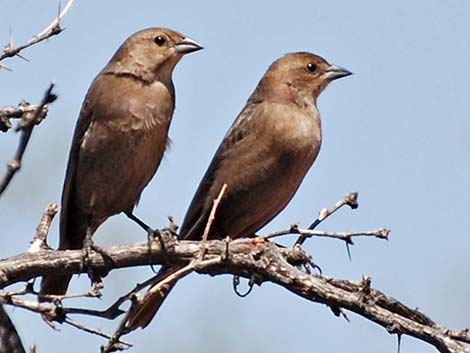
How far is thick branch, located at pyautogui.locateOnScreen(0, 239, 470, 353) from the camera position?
4594mm

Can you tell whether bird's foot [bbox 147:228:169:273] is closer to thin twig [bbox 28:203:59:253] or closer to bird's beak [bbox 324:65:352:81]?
thin twig [bbox 28:203:59:253]

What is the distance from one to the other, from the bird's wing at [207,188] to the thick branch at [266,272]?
1682mm

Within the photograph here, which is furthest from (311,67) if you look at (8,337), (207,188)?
(8,337)

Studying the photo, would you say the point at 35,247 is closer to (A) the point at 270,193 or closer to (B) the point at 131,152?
(B) the point at 131,152

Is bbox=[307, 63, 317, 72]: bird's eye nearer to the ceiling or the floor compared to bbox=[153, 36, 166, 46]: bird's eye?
nearer to the ceiling

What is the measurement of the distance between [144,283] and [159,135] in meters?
1.88

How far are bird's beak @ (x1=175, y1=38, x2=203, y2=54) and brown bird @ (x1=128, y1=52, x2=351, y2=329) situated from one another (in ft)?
2.05

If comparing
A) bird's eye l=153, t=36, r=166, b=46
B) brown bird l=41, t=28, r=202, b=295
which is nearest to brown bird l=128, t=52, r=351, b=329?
brown bird l=41, t=28, r=202, b=295

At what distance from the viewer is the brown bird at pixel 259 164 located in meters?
6.66

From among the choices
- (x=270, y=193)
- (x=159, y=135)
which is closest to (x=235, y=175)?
(x=270, y=193)

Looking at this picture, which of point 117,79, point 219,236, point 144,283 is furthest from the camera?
point 219,236

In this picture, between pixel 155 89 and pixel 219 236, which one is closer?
pixel 155 89

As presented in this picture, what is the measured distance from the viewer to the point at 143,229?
6.07 metres

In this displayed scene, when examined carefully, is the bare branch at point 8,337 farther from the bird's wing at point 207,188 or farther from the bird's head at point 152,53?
the bird's wing at point 207,188
